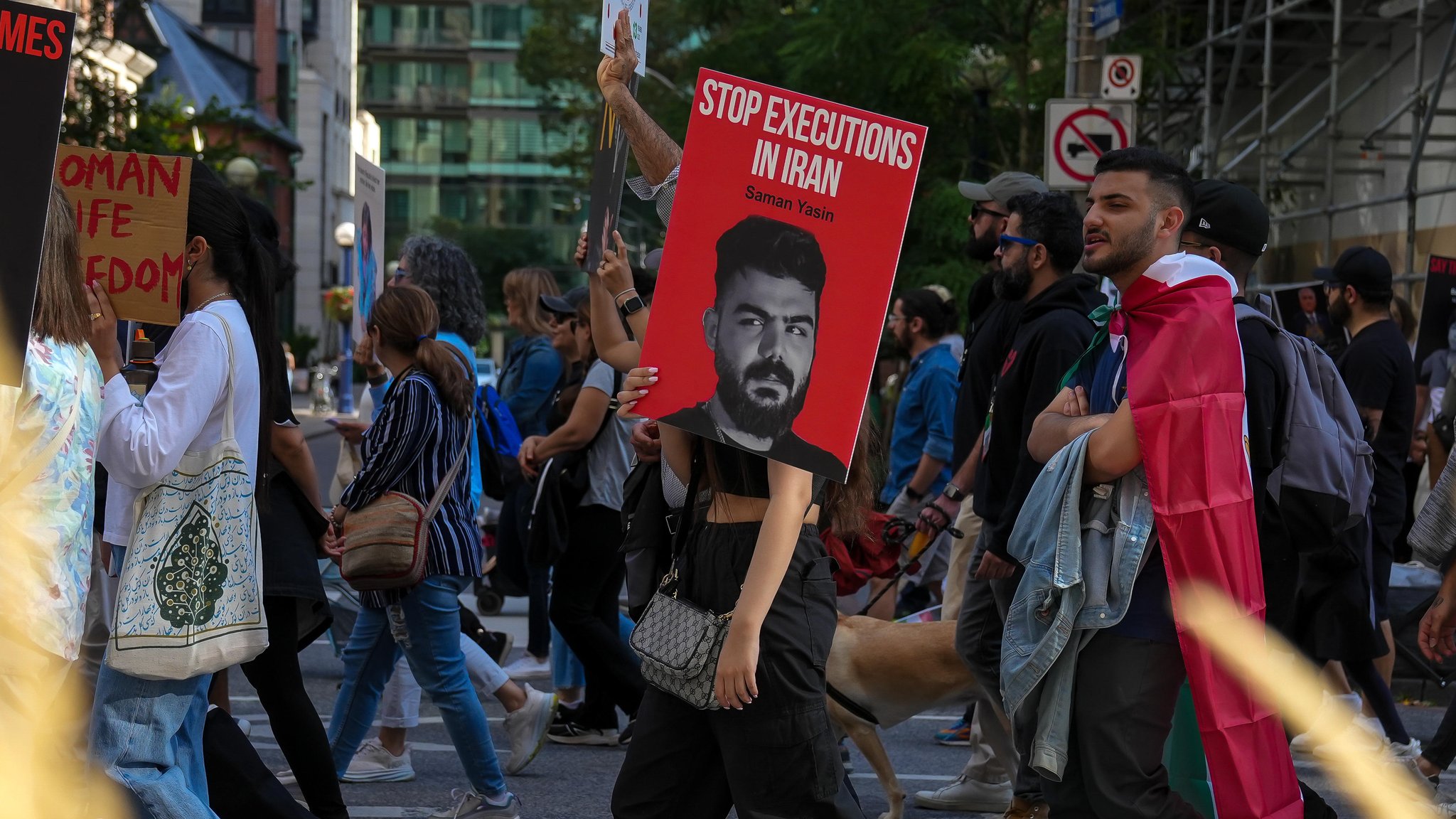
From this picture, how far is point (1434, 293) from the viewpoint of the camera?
371 inches

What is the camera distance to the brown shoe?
17.1ft

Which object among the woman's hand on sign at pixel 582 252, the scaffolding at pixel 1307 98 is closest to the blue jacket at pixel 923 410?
the woman's hand on sign at pixel 582 252

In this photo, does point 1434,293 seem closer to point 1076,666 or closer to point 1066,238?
point 1066,238

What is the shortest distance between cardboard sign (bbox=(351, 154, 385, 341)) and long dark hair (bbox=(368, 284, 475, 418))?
4.00 feet

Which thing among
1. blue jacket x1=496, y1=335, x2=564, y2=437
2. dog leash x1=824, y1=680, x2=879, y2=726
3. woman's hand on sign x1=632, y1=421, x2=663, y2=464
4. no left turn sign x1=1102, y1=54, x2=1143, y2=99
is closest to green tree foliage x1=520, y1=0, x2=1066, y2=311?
no left turn sign x1=1102, y1=54, x2=1143, y2=99

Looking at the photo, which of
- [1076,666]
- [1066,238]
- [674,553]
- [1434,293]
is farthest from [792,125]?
[1434,293]

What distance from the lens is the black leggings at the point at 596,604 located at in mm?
6469

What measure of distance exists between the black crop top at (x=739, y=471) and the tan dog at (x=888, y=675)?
2.17 m

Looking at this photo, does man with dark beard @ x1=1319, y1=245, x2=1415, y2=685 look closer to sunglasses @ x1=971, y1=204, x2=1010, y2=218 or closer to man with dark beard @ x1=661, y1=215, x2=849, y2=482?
sunglasses @ x1=971, y1=204, x2=1010, y2=218

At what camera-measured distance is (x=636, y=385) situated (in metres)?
3.37

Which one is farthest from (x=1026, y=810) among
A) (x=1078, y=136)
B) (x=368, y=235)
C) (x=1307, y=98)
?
(x=1307, y=98)

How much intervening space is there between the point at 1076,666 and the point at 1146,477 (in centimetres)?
45

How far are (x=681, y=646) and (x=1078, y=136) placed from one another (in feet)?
24.9

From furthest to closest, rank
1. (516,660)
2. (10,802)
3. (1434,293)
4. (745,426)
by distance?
(1434,293) → (516,660) → (745,426) → (10,802)
